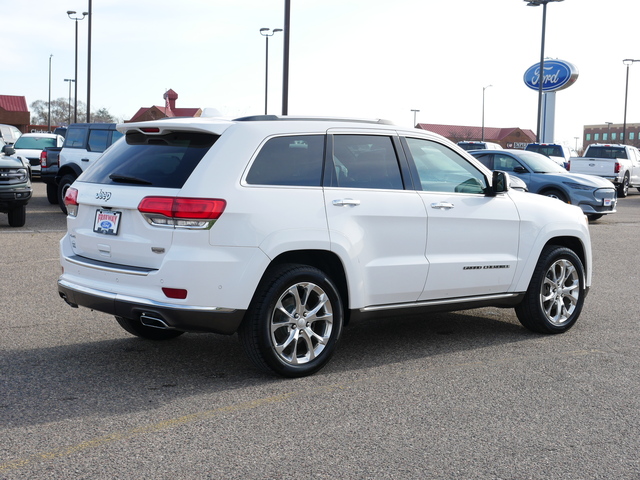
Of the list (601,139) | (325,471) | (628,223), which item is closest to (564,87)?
(628,223)

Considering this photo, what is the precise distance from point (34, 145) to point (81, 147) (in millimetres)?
11871

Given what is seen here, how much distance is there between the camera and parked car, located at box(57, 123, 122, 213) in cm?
1792

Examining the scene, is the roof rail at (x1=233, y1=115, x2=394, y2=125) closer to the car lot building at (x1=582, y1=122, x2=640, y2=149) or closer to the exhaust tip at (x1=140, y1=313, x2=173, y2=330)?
the exhaust tip at (x1=140, y1=313, x2=173, y2=330)

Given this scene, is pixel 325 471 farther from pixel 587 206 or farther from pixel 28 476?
pixel 587 206

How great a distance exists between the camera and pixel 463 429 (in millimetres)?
4492

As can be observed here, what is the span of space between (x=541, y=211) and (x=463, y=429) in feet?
→ 9.80

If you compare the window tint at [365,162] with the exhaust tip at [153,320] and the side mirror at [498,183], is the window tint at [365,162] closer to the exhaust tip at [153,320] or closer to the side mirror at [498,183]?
the side mirror at [498,183]

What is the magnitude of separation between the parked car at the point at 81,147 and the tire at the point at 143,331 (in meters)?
12.0

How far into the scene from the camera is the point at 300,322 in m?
5.43

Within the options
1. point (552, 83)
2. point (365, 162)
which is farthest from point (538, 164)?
point (552, 83)

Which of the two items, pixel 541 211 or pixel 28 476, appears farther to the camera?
pixel 541 211

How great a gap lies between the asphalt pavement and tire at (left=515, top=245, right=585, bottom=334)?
15 centimetres

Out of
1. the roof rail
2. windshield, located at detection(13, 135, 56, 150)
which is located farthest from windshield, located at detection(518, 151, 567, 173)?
windshield, located at detection(13, 135, 56, 150)

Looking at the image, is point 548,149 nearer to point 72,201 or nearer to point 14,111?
point 72,201
